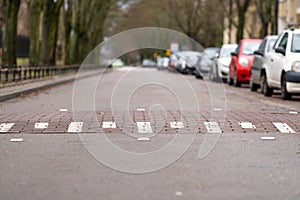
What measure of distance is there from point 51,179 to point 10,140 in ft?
10.4

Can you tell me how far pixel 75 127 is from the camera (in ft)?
38.9

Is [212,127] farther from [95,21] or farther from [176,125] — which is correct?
[95,21]

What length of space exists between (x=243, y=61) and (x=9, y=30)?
9.23 m

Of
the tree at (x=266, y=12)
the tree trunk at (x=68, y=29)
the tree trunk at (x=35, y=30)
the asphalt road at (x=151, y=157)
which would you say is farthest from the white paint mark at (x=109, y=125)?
the tree trunk at (x=68, y=29)

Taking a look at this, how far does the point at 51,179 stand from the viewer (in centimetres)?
747

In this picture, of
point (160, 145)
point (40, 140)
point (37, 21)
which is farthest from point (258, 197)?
point (37, 21)

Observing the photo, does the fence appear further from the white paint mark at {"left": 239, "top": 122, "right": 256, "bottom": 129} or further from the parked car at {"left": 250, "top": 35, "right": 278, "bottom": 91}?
the white paint mark at {"left": 239, "top": 122, "right": 256, "bottom": 129}

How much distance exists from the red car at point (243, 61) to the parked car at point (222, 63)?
327 cm

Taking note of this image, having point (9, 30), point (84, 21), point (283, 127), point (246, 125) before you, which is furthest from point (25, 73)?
point (84, 21)

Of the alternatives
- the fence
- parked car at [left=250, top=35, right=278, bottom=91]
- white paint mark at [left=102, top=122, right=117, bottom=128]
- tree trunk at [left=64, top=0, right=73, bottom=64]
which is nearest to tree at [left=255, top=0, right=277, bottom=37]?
tree trunk at [left=64, top=0, right=73, bottom=64]

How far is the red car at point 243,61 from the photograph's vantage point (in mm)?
27719

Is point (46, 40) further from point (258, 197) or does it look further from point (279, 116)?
point (258, 197)

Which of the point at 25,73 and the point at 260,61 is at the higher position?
the point at 260,61

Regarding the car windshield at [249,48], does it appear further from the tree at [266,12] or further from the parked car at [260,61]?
the tree at [266,12]
